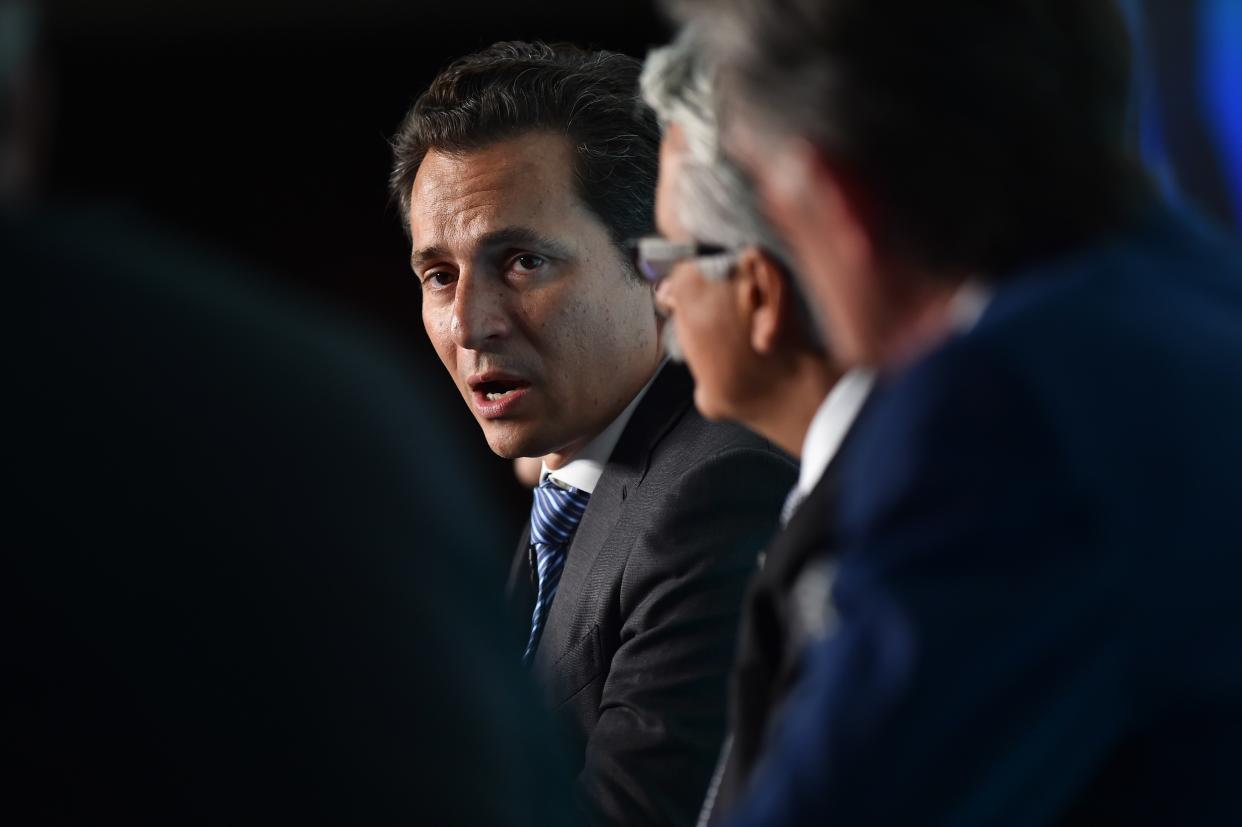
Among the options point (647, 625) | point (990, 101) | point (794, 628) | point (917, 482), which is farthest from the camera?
point (647, 625)

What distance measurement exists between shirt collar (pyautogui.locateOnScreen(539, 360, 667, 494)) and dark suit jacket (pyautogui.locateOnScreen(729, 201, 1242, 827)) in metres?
1.24

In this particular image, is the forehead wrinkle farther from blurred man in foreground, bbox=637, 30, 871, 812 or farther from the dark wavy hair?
blurred man in foreground, bbox=637, 30, 871, 812

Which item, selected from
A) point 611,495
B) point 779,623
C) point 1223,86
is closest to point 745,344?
point 779,623

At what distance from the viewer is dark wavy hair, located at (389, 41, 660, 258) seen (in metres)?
2.07

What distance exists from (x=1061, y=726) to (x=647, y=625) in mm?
977

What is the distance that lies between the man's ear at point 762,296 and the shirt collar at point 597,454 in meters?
0.87

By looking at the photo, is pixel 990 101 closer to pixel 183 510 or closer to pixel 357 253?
pixel 183 510

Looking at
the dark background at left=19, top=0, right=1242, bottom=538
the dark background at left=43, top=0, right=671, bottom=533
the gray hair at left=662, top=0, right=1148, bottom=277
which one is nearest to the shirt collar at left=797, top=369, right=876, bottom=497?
the gray hair at left=662, top=0, right=1148, bottom=277

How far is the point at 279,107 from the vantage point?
203 inches

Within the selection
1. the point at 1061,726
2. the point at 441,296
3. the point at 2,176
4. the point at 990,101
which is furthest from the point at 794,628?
the point at 441,296

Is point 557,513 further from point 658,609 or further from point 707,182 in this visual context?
point 707,182

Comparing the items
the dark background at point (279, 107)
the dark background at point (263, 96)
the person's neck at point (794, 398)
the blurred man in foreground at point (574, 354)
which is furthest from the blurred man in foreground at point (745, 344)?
the dark background at point (263, 96)

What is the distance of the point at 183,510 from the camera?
786 millimetres

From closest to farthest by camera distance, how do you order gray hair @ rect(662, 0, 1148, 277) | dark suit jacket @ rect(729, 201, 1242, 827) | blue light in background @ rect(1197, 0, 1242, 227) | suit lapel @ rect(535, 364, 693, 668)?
dark suit jacket @ rect(729, 201, 1242, 827) < gray hair @ rect(662, 0, 1148, 277) < suit lapel @ rect(535, 364, 693, 668) < blue light in background @ rect(1197, 0, 1242, 227)
